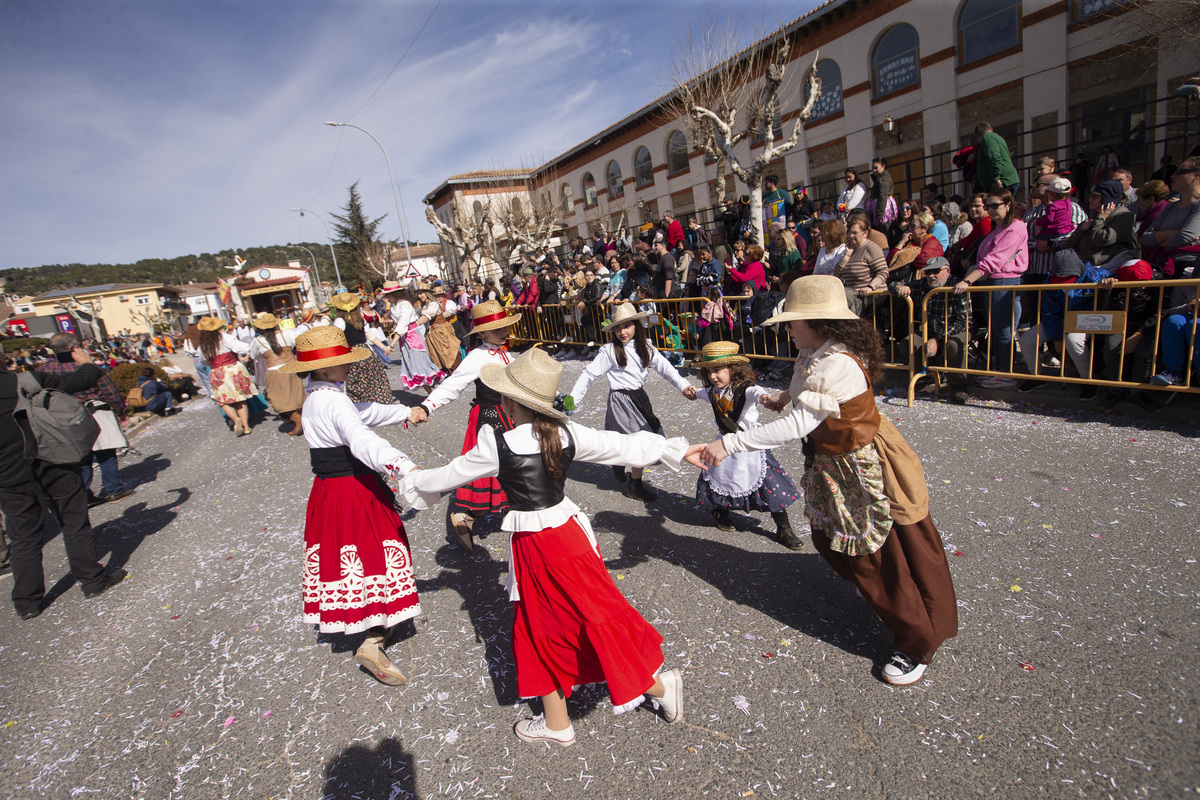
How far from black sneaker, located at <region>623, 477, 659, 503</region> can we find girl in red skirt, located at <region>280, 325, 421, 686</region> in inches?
88.2

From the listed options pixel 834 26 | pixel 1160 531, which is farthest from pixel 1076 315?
pixel 834 26

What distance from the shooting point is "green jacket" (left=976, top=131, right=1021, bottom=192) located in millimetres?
7480

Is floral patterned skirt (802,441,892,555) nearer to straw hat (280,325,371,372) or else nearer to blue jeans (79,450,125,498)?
straw hat (280,325,371,372)

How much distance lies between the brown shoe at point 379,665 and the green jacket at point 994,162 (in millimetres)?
8946

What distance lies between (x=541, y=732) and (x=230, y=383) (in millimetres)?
9311

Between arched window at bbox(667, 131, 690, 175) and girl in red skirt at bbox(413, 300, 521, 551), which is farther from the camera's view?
arched window at bbox(667, 131, 690, 175)

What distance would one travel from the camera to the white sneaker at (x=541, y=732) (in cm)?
252

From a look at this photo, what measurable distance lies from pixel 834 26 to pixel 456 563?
1942 centimetres

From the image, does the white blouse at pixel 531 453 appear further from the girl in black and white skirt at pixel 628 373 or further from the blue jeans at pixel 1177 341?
the blue jeans at pixel 1177 341

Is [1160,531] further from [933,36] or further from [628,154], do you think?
[628,154]

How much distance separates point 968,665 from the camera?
261 centimetres

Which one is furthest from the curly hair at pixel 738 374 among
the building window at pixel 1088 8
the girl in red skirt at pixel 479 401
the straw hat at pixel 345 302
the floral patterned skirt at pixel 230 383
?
the building window at pixel 1088 8

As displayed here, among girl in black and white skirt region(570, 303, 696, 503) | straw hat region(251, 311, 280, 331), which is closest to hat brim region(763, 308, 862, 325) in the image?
girl in black and white skirt region(570, 303, 696, 503)

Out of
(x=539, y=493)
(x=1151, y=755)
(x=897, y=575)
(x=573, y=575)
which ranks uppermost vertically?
(x=539, y=493)
